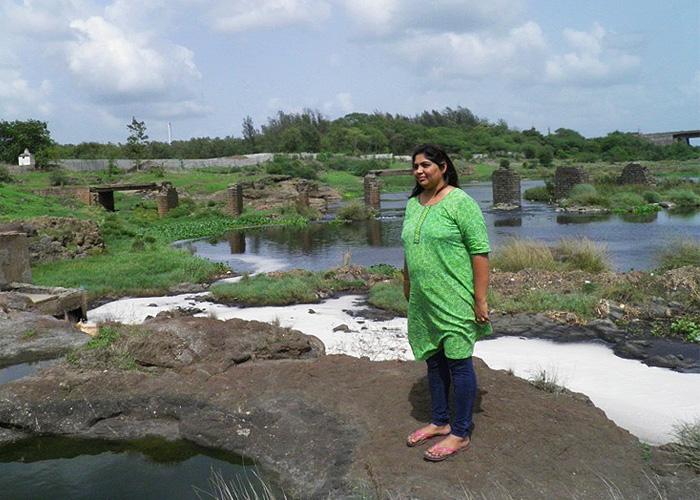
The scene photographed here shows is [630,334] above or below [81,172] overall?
below

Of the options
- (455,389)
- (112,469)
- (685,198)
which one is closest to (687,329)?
(455,389)

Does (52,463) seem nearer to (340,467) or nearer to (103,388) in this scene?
(103,388)

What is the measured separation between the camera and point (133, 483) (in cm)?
495

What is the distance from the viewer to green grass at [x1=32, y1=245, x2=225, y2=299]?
1427 cm

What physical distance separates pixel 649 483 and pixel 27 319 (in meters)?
8.05

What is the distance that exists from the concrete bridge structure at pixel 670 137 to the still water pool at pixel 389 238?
67165mm

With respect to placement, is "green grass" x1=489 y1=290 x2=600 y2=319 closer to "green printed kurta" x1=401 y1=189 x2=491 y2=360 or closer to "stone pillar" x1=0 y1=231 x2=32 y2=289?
"green printed kurta" x1=401 y1=189 x2=491 y2=360

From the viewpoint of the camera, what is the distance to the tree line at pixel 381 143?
7906cm

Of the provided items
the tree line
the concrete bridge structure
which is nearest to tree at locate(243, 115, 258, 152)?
the tree line

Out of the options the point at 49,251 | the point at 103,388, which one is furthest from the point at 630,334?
the point at 49,251

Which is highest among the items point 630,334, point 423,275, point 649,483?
point 423,275

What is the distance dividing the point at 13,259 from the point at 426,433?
1062 centimetres

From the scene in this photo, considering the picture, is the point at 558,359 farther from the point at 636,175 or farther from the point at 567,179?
the point at 636,175

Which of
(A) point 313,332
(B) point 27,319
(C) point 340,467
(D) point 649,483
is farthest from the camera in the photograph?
(A) point 313,332
